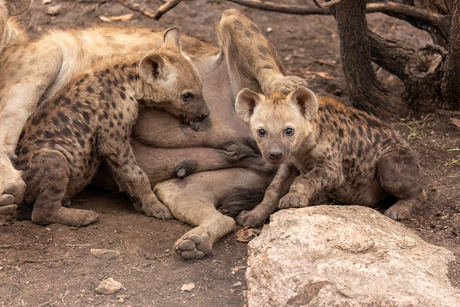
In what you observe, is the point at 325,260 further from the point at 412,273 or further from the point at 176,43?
the point at 176,43

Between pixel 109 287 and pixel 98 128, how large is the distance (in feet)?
3.69

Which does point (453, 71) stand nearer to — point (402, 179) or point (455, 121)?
point (455, 121)

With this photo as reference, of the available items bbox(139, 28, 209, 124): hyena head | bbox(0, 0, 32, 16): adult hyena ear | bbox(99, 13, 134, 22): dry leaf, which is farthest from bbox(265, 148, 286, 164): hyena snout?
bbox(99, 13, 134, 22): dry leaf

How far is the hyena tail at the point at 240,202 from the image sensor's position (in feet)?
14.0

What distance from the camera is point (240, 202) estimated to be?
14.1 feet

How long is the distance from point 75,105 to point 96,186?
2.42 feet

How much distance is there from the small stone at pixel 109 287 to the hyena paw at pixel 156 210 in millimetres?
891

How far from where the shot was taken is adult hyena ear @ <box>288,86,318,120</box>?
3771mm

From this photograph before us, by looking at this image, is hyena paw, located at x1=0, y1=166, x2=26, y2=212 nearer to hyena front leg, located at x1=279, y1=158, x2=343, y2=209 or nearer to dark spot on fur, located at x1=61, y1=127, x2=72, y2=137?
dark spot on fur, located at x1=61, y1=127, x2=72, y2=137

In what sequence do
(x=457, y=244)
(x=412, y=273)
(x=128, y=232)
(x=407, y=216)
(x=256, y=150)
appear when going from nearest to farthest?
(x=412, y=273) < (x=457, y=244) < (x=128, y=232) < (x=407, y=216) < (x=256, y=150)

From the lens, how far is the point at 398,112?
5438 millimetres

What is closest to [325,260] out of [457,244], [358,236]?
[358,236]

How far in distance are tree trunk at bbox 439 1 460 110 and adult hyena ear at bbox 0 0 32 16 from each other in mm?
2752

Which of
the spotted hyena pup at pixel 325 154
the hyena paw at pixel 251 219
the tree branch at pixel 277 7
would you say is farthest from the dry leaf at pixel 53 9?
the hyena paw at pixel 251 219
